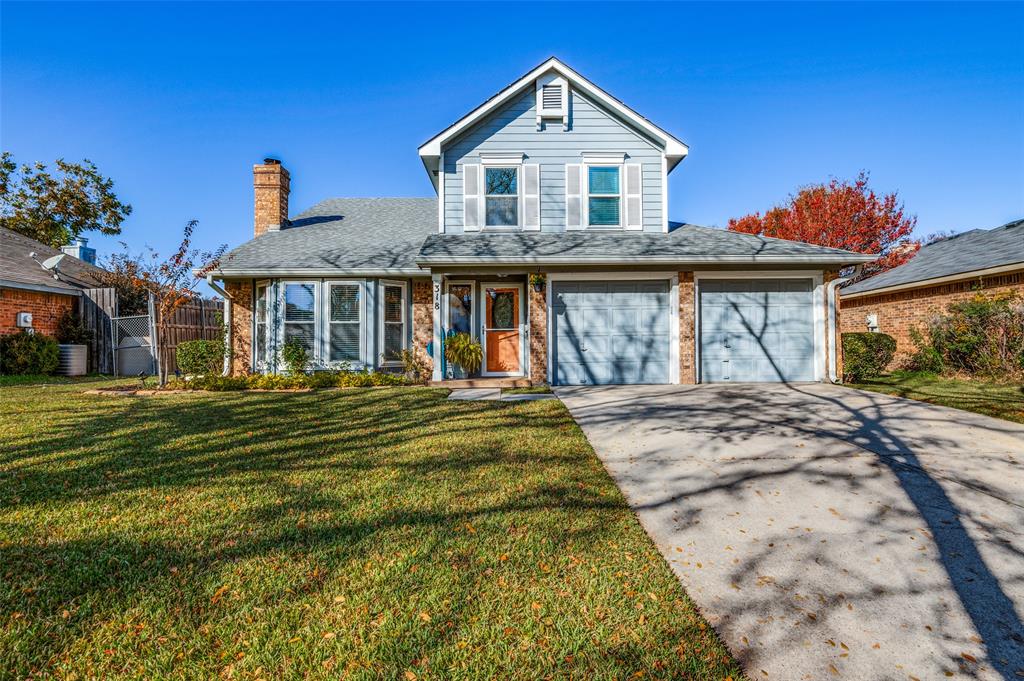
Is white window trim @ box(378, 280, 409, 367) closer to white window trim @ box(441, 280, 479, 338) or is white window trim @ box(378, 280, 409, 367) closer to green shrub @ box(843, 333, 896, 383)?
white window trim @ box(441, 280, 479, 338)

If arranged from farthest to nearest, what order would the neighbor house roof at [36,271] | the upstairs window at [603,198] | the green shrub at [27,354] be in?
1. the neighbor house roof at [36,271]
2. the green shrub at [27,354]
3. the upstairs window at [603,198]

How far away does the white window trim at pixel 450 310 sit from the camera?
37.2 feet

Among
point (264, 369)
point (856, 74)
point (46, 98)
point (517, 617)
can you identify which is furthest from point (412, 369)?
point (856, 74)

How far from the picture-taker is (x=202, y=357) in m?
12.2

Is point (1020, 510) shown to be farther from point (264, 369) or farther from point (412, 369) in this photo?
point (264, 369)

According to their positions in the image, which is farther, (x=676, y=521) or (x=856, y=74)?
(x=856, y=74)

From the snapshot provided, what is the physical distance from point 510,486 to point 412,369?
312 inches

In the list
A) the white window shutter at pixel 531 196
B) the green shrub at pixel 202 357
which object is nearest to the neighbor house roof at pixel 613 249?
the white window shutter at pixel 531 196

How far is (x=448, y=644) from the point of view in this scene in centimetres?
218

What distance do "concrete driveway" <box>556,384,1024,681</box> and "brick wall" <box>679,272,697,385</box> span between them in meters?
4.03

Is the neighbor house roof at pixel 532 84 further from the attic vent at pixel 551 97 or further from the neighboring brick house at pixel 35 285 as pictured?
the neighboring brick house at pixel 35 285

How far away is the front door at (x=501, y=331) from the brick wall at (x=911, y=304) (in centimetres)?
1079

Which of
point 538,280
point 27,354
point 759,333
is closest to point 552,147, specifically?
point 538,280

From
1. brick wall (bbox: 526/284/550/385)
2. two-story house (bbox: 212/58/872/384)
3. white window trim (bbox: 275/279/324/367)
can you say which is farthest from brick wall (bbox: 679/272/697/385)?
white window trim (bbox: 275/279/324/367)
